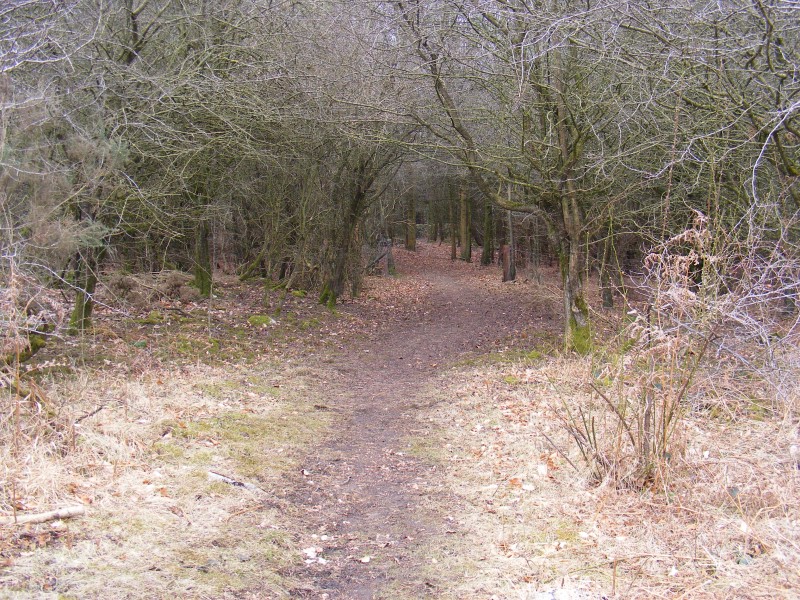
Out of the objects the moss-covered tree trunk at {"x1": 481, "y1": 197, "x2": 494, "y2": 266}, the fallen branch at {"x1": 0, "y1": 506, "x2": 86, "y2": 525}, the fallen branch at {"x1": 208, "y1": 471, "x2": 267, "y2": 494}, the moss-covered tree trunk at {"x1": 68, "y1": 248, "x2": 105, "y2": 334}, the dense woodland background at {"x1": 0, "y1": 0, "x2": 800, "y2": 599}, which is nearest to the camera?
the fallen branch at {"x1": 0, "y1": 506, "x2": 86, "y2": 525}

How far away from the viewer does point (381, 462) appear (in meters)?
6.18

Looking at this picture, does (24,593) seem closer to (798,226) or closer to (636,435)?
(636,435)

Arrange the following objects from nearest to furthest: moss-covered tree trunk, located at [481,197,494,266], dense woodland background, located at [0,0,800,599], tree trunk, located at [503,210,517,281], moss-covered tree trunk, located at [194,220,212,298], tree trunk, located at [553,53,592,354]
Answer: dense woodland background, located at [0,0,800,599], tree trunk, located at [553,53,592,354], moss-covered tree trunk, located at [194,220,212,298], tree trunk, located at [503,210,517,281], moss-covered tree trunk, located at [481,197,494,266]

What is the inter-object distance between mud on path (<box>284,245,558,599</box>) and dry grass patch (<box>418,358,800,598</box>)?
301 millimetres

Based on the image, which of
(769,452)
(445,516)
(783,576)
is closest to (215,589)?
(445,516)

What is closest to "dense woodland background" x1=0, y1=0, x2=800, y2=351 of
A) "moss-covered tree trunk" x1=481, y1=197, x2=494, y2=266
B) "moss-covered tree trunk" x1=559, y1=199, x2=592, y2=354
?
"moss-covered tree trunk" x1=559, y1=199, x2=592, y2=354

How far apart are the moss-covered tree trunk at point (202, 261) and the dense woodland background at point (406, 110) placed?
158 millimetres

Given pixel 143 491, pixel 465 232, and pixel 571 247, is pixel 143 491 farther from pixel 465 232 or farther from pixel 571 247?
pixel 465 232

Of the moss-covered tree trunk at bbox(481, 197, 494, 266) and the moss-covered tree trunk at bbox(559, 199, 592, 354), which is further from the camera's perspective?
the moss-covered tree trunk at bbox(481, 197, 494, 266)

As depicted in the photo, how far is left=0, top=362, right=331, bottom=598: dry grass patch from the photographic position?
3572mm

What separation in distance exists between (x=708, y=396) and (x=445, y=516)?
3.02 meters

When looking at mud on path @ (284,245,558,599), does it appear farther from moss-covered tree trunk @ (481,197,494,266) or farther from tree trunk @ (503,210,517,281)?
moss-covered tree trunk @ (481,197,494,266)

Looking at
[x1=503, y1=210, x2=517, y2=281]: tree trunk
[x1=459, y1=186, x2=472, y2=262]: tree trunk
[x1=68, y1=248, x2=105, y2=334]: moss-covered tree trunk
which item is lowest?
[x1=68, y1=248, x2=105, y2=334]: moss-covered tree trunk

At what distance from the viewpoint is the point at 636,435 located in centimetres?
484
